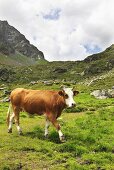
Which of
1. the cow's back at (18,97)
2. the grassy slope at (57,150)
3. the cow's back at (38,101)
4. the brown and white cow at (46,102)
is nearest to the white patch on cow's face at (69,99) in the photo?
the brown and white cow at (46,102)

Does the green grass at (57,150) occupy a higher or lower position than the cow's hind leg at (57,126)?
lower

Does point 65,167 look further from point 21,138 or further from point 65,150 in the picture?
point 21,138

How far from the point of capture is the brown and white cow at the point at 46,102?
24206mm

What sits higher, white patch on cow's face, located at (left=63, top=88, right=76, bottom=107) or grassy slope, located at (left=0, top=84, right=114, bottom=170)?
white patch on cow's face, located at (left=63, top=88, right=76, bottom=107)

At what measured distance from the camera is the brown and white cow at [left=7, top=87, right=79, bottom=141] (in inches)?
953

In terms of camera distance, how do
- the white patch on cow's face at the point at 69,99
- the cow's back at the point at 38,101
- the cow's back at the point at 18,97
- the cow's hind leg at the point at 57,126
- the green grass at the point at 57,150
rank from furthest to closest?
the cow's back at the point at 18,97 → the cow's back at the point at 38,101 → the white patch on cow's face at the point at 69,99 → the cow's hind leg at the point at 57,126 → the green grass at the point at 57,150

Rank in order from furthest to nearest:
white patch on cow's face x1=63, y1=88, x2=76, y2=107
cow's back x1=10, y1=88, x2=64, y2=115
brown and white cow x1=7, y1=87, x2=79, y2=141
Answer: cow's back x1=10, y1=88, x2=64, y2=115
brown and white cow x1=7, y1=87, x2=79, y2=141
white patch on cow's face x1=63, y1=88, x2=76, y2=107

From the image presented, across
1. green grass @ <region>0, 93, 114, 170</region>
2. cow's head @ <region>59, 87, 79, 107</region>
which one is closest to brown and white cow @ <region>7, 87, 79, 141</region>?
cow's head @ <region>59, 87, 79, 107</region>

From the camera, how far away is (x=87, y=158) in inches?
778

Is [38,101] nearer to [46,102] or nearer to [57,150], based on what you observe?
[46,102]

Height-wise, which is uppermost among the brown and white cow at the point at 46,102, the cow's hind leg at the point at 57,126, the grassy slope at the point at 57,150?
the brown and white cow at the point at 46,102

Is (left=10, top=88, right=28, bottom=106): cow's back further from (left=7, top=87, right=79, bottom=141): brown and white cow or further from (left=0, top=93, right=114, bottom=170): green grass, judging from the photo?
(left=0, top=93, right=114, bottom=170): green grass

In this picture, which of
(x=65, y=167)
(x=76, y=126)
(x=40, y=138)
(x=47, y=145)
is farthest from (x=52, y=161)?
(x=76, y=126)

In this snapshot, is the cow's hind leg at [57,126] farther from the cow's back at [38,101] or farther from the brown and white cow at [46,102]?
the cow's back at [38,101]
